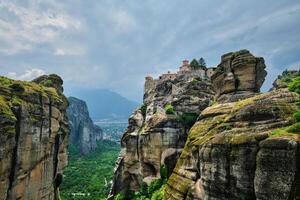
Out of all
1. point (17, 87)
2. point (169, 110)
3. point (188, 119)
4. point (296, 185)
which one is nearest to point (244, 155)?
point (296, 185)

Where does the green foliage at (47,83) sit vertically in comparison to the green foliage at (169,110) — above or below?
above

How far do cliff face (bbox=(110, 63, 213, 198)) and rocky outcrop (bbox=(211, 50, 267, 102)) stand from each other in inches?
631

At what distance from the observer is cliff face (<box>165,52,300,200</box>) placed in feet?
65.1

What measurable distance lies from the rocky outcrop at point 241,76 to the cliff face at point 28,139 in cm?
2358

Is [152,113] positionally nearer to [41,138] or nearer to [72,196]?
[41,138]

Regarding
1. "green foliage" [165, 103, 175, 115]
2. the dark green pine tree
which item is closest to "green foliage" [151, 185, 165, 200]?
"green foliage" [165, 103, 175, 115]

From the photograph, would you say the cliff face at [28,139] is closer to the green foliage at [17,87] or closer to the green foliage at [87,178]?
the green foliage at [17,87]

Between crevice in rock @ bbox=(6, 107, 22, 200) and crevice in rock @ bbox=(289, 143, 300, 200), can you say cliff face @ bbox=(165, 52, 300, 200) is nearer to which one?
crevice in rock @ bbox=(289, 143, 300, 200)

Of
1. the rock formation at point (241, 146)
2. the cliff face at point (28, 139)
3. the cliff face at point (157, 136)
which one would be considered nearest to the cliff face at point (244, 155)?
the rock formation at point (241, 146)

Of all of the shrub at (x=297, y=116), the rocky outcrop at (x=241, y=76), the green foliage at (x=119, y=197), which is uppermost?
the rocky outcrop at (x=241, y=76)

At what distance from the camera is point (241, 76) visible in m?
36.3

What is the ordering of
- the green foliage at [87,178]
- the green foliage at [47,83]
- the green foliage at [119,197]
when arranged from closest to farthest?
the green foliage at [47,83] < the green foliage at [119,197] < the green foliage at [87,178]

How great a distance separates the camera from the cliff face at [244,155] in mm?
19828

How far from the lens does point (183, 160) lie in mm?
33125
